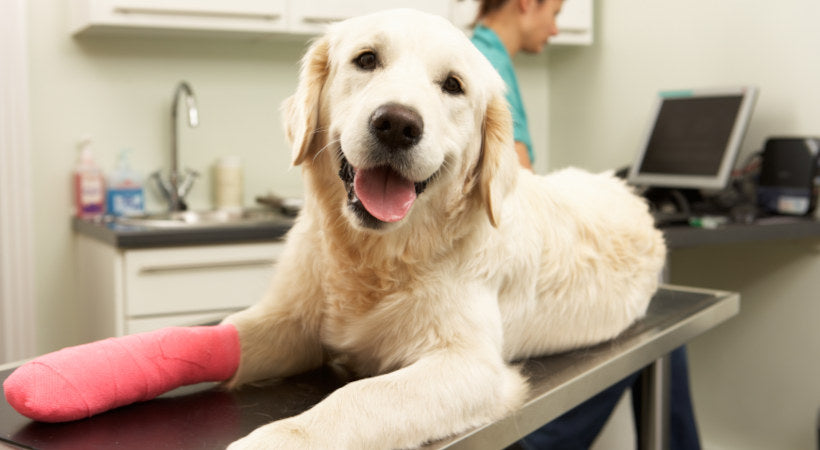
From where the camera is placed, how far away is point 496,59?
2367 mm

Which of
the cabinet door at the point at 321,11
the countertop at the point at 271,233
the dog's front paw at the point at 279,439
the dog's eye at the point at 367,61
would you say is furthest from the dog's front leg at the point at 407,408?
the cabinet door at the point at 321,11

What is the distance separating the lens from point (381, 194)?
3.33ft

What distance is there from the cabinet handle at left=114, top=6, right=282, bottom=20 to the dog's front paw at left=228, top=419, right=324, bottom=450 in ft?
7.61

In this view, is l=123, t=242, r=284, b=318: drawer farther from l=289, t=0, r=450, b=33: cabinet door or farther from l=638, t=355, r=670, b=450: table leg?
l=638, t=355, r=670, b=450: table leg

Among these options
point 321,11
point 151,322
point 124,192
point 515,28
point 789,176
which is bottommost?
point 151,322

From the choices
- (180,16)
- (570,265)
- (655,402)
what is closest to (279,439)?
(570,265)

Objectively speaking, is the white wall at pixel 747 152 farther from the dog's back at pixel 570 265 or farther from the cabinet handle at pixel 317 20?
the dog's back at pixel 570 265

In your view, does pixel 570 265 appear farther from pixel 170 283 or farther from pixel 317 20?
pixel 317 20

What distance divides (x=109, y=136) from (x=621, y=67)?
2354 millimetres

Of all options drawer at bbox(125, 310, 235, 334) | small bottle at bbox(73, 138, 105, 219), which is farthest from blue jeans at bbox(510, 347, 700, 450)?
small bottle at bbox(73, 138, 105, 219)

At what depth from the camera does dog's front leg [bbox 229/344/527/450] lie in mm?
848

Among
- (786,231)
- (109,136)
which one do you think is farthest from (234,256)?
(786,231)

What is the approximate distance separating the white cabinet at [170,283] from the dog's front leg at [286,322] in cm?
128

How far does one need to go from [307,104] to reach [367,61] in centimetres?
12
